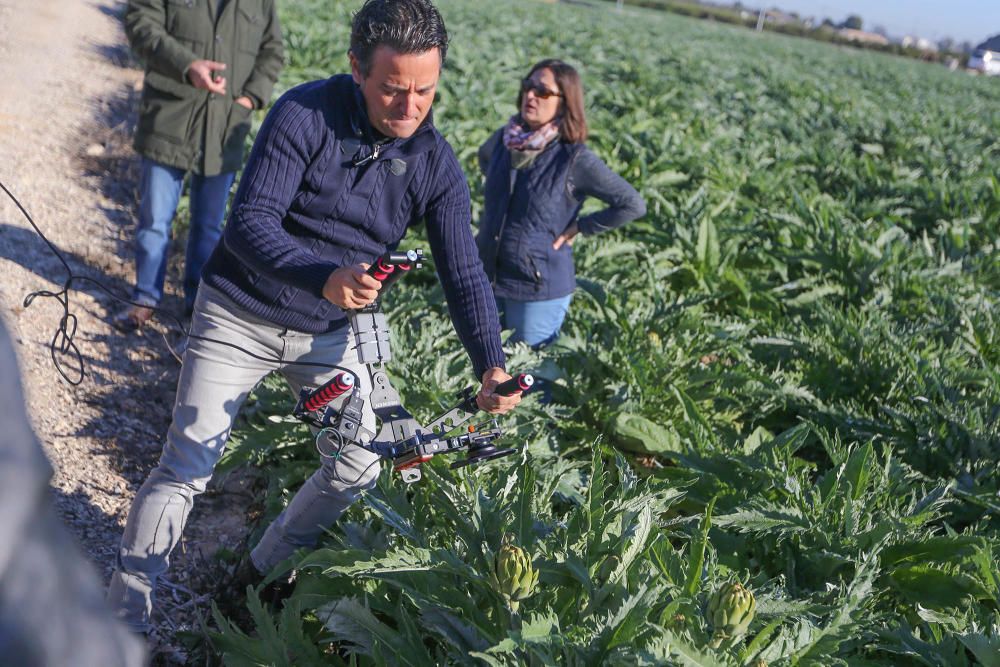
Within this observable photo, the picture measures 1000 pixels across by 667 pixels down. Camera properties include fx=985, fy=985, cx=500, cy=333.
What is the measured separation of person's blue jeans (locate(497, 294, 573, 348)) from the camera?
484cm

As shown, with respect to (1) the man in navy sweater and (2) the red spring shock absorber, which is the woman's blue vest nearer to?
(1) the man in navy sweater

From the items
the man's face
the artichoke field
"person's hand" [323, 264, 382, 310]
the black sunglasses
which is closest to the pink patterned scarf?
the black sunglasses

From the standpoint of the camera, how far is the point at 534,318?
487cm

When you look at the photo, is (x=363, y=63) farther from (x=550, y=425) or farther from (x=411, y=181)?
(x=550, y=425)

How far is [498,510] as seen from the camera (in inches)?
117

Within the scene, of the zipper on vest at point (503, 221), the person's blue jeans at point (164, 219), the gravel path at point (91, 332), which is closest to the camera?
the gravel path at point (91, 332)

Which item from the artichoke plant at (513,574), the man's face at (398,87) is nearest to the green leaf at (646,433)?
the artichoke plant at (513,574)

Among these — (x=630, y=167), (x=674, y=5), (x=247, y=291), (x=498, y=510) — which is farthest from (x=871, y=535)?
(x=674, y=5)

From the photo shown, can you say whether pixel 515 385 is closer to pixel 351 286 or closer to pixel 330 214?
pixel 351 286

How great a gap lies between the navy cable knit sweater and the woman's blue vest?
170 cm

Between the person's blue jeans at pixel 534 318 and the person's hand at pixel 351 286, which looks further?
the person's blue jeans at pixel 534 318

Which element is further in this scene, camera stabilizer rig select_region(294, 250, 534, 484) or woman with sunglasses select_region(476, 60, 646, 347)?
woman with sunglasses select_region(476, 60, 646, 347)

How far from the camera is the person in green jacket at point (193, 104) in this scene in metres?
5.04

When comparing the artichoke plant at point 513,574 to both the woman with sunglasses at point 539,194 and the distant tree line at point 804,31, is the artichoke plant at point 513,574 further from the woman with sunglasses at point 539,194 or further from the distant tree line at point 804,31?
the distant tree line at point 804,31
